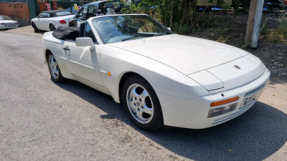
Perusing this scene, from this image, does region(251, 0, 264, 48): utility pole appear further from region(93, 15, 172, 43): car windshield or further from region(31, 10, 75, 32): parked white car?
region(31, 10, 75, 32): parked white car

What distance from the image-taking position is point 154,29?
14.5 feet

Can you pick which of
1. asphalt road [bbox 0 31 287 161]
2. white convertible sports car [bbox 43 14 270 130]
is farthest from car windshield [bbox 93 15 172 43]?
asphalt road [bbox 0 31 287 161]

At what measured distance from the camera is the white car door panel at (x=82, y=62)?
3.64 meters

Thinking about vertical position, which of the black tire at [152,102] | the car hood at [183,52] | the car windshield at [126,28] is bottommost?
the black tire at [152,102]

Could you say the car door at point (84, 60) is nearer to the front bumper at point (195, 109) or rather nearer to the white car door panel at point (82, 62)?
the white car door panel at point (82, 62)

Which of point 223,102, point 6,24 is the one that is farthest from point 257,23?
point 6,24

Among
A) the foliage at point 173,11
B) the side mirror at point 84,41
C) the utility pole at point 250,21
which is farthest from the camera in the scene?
the foliage at point 173,11

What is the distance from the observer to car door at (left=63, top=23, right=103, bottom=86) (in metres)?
3.64

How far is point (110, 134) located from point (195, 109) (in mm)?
1220

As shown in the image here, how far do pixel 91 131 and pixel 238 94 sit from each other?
1.90 metres

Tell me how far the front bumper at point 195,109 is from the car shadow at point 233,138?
0.99 ft

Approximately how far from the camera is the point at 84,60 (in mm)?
3854

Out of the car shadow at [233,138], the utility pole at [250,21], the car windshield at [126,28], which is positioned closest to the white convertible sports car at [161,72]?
the car windshield at [126,28]

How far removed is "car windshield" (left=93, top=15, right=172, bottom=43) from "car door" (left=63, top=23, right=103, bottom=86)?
201 mm
